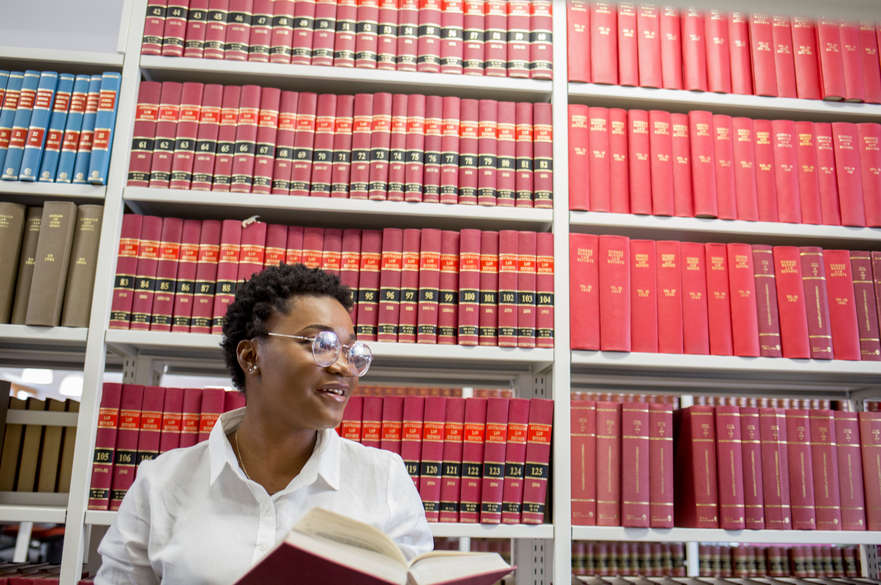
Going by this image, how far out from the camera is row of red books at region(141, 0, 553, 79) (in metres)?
1.86

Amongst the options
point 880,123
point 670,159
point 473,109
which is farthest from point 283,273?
point 880,123

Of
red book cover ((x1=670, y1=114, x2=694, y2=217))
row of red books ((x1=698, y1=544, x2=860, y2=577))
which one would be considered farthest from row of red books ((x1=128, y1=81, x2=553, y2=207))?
row of red books ((x1=698, y1=544, x2=860, y2=577))

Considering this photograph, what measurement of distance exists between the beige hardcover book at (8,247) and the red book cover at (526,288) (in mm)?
1215

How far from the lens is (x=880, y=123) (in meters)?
1.97

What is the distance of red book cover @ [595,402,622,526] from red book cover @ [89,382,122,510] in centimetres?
112

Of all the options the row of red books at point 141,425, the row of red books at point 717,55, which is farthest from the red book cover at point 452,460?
the row of red books at point 717,55

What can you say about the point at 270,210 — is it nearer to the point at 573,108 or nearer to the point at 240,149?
the point at 240,149

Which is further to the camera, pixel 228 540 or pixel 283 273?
pixel 283 273

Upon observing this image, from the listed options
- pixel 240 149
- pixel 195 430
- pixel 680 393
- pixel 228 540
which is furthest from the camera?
pixel 680 393

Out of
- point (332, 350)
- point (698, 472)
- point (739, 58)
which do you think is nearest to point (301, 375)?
point (332, 350)

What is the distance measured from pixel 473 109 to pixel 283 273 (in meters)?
0.76

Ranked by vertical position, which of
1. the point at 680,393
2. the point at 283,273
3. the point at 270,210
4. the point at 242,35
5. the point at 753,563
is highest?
the point at 242,35

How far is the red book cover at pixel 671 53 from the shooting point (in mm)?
1895

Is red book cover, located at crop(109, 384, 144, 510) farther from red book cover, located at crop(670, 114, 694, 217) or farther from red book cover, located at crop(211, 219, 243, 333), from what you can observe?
red book cover, located at crop(670, 114, 694, 217)
